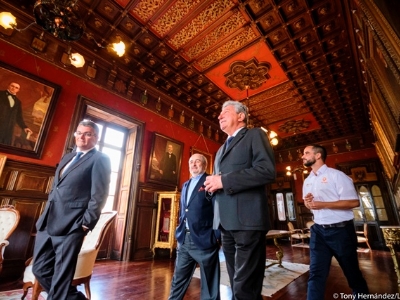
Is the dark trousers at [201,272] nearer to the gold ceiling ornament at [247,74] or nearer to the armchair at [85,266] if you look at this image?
the armchair at [85,266]

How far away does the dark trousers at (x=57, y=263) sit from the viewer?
1.48 m

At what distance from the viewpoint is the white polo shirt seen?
1.88 meters

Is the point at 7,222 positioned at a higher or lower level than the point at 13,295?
higher

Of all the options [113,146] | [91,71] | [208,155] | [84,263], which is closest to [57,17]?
[91,71]

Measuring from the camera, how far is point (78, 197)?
5.42 feet

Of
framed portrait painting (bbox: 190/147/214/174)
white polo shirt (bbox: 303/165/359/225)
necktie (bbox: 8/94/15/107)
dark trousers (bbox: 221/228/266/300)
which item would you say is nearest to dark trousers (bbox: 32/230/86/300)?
dark trousers (bbox: 221/228/266/300)

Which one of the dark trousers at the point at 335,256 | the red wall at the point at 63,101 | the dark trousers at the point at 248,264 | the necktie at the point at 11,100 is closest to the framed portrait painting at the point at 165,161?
the red wall at the point at 63,101

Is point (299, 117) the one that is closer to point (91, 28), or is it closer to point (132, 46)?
point (132, 46)

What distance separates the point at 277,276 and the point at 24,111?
5.40 metres

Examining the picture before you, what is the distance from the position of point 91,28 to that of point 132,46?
887 mm

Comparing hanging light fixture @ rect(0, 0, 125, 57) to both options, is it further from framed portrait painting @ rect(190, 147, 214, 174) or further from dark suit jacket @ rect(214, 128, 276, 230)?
framed portrait painting @ rect(190, 147, 214, 174)

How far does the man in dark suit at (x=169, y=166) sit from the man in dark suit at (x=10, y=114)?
123 inches

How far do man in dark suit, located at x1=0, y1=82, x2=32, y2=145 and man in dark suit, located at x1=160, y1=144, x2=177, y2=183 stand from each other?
3.13 metres

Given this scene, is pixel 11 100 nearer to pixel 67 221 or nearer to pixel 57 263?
pixel 67 221
